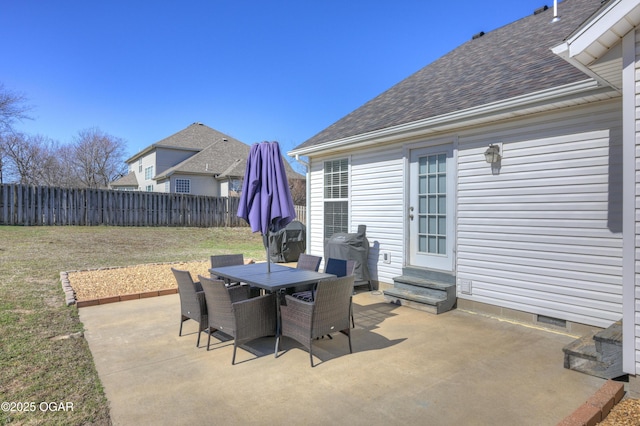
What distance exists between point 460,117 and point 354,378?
3.84 m

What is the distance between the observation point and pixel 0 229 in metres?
12.4

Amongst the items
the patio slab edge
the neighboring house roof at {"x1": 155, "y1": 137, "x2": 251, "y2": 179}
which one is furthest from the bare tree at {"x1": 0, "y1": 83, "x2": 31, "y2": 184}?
the patio slab edge

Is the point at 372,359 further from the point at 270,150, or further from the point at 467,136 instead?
the point at 467,136

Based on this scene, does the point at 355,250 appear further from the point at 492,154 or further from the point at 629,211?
the point at 629,211

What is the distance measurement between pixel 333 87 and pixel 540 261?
22.2 metres

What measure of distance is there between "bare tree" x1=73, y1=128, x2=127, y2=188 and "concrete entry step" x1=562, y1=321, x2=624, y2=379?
3723 centimetres

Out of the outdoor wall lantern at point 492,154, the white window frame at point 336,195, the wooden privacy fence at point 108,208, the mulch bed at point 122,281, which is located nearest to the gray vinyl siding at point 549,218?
the outdoor wall lantern at point 492,154

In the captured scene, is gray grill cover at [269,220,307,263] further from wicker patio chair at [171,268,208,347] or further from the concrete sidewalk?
wicker patio chair at [171,268,208,347]

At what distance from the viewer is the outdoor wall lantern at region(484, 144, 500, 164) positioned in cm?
489

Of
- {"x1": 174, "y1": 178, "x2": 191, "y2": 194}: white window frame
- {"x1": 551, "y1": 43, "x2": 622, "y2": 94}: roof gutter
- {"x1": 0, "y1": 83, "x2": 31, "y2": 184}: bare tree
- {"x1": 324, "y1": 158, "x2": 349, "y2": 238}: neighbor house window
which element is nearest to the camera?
{"x1": 551, "y1": 43, "x2": 622, "y2": 94}: roof gutter

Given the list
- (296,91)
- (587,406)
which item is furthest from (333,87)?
(587,406)

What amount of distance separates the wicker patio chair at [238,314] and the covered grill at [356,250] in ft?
10.0

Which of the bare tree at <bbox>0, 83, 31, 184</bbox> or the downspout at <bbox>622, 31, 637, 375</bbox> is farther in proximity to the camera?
the bare tree at <bbox>0, 83, 31, 184</bbox>

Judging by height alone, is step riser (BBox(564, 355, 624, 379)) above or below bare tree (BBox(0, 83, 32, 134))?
below
